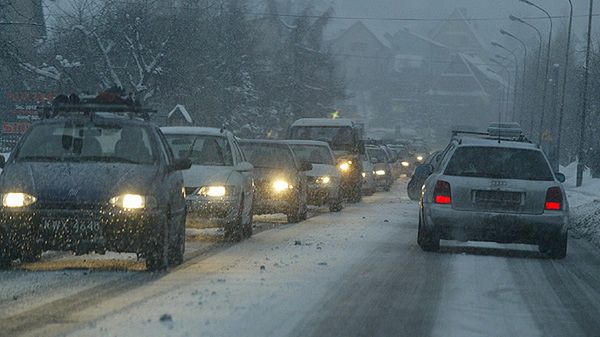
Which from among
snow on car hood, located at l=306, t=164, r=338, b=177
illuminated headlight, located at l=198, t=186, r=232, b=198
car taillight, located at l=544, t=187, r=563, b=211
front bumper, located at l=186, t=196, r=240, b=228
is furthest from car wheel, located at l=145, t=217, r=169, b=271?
snow on car hood, located at l=306, t=164, r=338, b=177

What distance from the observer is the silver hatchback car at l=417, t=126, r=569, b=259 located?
16859 millimetres

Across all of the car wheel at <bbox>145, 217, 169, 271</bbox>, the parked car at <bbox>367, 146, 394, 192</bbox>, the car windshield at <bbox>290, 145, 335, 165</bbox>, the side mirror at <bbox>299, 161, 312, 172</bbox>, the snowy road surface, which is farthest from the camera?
the parked car at <bbox>367, 146, 394, 192</bbox>

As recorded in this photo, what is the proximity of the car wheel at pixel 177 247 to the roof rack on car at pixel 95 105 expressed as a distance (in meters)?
1.40

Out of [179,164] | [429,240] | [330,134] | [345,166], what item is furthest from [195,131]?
[330,134]

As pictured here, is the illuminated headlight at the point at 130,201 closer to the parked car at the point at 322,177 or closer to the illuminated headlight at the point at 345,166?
the parked car at the point at 322,177

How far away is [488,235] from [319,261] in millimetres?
2973

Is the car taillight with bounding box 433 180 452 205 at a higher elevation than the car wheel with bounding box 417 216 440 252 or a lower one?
higher

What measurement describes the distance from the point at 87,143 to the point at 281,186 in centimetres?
1039

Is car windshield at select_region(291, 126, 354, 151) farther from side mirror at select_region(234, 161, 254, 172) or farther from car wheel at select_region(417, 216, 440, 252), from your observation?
car wheel at select_region(417, 216, 440, 252)

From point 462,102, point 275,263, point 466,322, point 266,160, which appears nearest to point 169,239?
point 275,263

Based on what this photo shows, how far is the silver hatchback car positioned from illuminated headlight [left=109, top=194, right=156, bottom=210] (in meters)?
5.09

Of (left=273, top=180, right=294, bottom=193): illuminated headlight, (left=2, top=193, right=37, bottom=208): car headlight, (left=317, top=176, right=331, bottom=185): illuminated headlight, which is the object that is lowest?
(left=317, top=176, right=331, bottom=185): illuminated headlight

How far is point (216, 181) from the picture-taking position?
17938mm

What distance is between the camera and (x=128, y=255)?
15117mm
